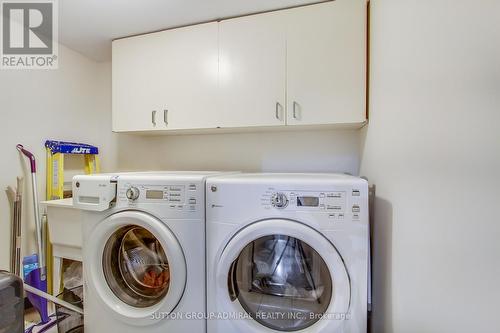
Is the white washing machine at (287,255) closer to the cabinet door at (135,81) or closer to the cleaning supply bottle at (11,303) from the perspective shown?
the cleaning supply bottle at (11,303)

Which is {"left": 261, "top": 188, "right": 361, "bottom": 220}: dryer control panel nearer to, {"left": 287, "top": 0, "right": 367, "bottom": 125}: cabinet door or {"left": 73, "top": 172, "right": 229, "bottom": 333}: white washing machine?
{"left": 73, "top": 172, "right": 229, "bottom": 333}: white washing machine

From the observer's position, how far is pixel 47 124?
66.8 inches

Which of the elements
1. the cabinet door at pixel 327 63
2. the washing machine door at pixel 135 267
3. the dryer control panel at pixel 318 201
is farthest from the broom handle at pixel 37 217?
the cabinet door at pixel 327 63

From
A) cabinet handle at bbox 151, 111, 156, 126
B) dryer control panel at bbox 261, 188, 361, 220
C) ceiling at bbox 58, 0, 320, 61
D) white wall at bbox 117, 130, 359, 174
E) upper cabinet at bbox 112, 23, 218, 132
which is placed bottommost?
dryer control panel at bbox 261, 188, 361, 220

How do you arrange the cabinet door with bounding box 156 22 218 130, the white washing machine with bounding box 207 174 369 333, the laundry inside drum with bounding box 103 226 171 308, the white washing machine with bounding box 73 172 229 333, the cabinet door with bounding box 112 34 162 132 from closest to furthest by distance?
the white washing machine with bounding box 207 174 369 333, the white washing machine with bounding box 73 172 229 333, the laundry inside drum with bounding box 103 226 171 308, the cabinet door with bounding box 156 22 218 130, the cabinet door with bounding box 112 34 162 132

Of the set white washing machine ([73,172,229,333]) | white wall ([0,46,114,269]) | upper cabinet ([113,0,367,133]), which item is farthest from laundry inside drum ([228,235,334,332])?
white wall ([0,46,114,269])

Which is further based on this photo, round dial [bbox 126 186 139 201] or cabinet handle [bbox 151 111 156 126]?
cabinet handle [bbox 151 111 156 126]

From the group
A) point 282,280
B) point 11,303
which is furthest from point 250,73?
point 11,303

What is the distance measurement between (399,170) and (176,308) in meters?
1.09

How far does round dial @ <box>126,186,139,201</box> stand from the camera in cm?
111

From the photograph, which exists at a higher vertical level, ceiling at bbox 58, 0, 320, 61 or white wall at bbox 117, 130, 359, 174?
ceiling at bbox 58, 0, 320, 61

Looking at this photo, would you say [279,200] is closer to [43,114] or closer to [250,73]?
[250,73]

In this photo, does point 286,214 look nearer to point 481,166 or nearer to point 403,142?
point 403,142

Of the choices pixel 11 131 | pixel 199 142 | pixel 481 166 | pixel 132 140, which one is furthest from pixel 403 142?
pixel 11 131
